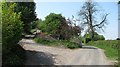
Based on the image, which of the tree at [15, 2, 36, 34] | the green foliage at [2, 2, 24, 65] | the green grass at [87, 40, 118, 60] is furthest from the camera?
the tree at [15, 2, 36, 34]

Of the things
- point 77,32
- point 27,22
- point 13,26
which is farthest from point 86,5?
point 13,26

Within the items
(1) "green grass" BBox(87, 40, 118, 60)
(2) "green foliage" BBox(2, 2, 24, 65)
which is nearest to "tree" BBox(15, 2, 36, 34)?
(1) "green grass" BBox(87, 40, 118, 60)

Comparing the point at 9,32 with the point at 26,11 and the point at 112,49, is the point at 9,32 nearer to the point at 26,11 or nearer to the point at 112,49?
the point at 26,11

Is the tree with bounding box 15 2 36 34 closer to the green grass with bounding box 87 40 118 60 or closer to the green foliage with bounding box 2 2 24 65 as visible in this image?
the green grass with bounding box 87 40 118 60

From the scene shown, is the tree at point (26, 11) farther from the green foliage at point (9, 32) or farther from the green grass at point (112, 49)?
the green foliage at point (9, 32)

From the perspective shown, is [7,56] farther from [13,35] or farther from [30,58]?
[30,58]

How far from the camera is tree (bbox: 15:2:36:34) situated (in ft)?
87.9

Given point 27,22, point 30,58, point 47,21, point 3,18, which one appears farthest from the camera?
point 47,21

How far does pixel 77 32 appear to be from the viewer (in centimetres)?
3884

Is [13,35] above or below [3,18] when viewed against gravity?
below

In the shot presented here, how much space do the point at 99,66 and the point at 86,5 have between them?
40.9 meters

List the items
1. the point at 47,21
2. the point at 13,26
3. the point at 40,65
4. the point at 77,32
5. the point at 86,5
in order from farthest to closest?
the point at 47,21 → the point at 86,5 → the point at 77,32 → the point at 40,65 → the point at 13,26

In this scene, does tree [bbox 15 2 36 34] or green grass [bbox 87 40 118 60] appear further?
tree [bbox 15 2 36 34]

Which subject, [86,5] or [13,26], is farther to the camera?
[86,5]
